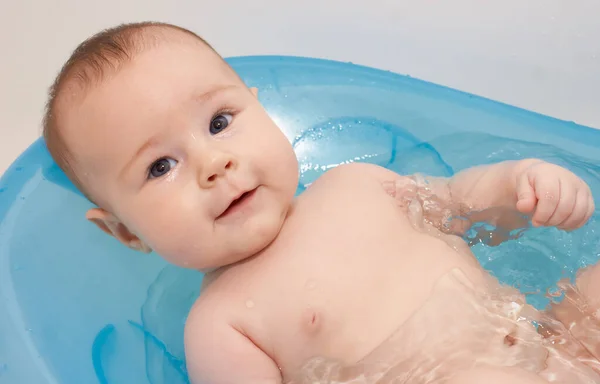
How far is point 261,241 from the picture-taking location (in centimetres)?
79

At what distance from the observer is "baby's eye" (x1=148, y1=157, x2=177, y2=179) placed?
0.75 metres

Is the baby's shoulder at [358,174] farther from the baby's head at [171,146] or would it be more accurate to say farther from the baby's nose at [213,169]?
the baby's nose at [213,169]

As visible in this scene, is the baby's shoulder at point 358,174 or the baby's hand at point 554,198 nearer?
the baby's hand at point 554,198

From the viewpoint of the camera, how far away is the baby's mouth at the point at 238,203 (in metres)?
0.75

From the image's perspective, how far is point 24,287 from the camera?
976mm

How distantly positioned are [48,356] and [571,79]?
1.13 m

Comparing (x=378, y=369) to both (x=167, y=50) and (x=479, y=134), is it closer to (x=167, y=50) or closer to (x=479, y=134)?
(x=167, y=50)

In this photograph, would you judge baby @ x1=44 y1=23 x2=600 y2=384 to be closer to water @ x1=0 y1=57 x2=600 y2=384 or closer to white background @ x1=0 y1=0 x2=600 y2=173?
water @ x1=0 y1=57 x2=600 y2=384

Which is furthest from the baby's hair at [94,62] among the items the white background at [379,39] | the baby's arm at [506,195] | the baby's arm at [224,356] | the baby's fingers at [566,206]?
the white background at [379,39]

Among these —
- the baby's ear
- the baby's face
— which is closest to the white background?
the baby's ear

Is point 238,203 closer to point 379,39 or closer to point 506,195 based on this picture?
point 506,195

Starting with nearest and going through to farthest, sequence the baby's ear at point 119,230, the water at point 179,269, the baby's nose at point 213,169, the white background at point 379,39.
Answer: the baby's nose at point 213,169 < the baby's ear at point 119,230 < the water at point 179,269 < the white background at point 379,39

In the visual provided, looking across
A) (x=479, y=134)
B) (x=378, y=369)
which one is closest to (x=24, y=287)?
(x=378, y=369)

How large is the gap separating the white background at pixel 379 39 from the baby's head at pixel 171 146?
70 cm
